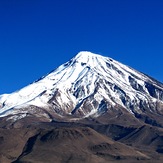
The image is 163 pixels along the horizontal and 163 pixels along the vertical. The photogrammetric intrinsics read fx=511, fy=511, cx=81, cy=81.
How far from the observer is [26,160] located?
200 meters

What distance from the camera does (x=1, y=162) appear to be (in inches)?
7849

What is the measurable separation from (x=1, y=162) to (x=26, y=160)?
32.0ft
